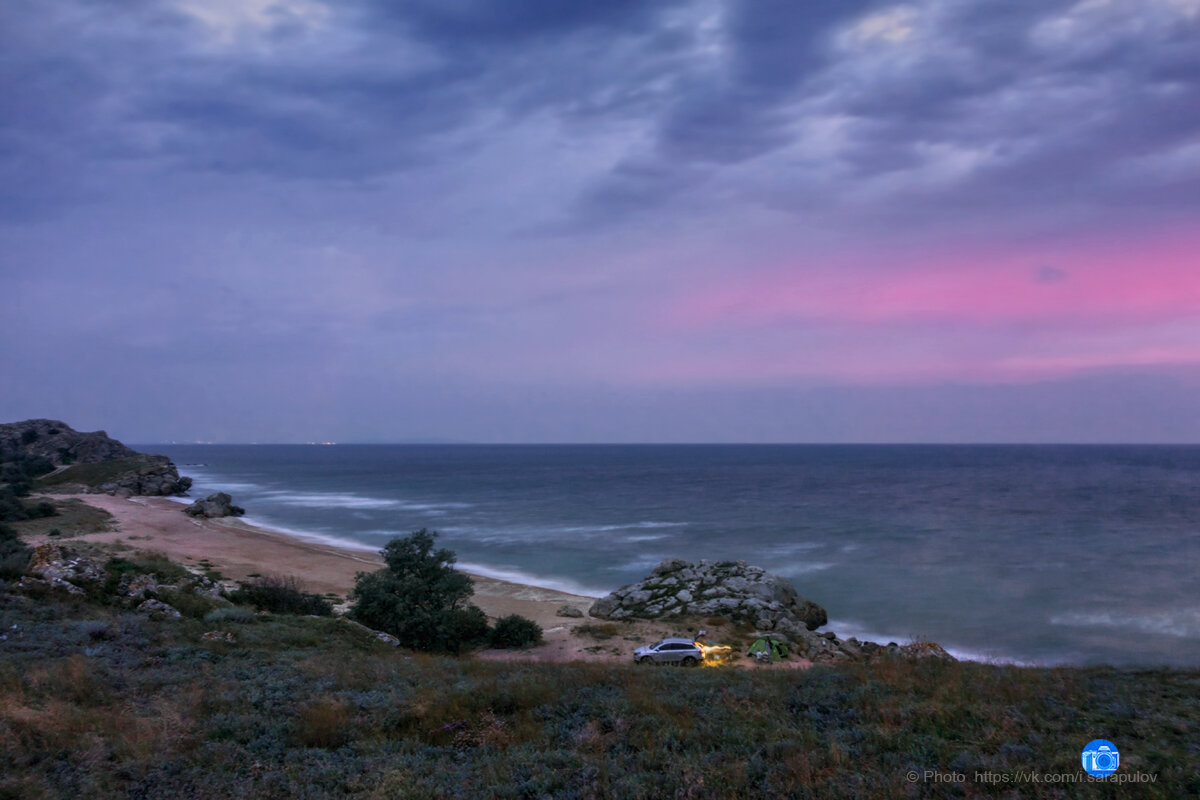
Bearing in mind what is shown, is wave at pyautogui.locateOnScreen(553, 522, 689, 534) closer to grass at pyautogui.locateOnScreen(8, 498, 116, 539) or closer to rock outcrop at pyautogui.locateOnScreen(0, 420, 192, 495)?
grass at pyautogui.locateOnScreen(8, 498, 116, 539)

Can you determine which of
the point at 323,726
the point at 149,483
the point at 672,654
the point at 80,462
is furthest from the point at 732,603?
the point at 80,462

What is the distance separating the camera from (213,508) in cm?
6662

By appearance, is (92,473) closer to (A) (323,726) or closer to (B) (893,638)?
(A) (323,726)

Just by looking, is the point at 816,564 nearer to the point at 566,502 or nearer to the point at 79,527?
the point at 566,502

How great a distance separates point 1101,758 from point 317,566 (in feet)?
144

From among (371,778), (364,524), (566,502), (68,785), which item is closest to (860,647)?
(371,778)

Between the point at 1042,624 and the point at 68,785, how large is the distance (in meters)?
39.4

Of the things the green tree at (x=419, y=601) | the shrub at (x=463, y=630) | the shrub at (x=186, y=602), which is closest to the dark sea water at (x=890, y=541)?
the shrub at (x=463, y=630)

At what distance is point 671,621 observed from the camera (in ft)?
101

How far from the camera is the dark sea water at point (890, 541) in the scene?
107 ft

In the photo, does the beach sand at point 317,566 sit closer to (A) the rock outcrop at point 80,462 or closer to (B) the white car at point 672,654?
(B) the white car at point 672,654

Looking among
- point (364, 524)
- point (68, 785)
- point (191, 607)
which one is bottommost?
point (364, 524)

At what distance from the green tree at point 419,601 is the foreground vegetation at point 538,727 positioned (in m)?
10.4

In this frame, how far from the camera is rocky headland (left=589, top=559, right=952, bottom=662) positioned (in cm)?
2847
